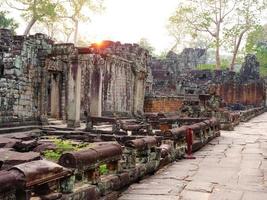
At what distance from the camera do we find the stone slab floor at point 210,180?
600 cm

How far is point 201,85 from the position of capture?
39.2 m

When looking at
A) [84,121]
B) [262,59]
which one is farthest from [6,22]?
[262,59]

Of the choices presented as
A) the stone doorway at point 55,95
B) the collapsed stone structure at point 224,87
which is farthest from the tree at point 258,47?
the stone doorway at point 55,95

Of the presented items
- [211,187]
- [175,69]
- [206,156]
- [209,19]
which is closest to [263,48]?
[209,19]

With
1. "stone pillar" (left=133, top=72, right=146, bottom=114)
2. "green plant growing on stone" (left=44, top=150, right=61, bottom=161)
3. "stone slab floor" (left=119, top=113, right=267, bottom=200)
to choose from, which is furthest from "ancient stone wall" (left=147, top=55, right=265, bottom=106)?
"green plant growing on stone" (left=44, top=150, right=61, bottom=161)

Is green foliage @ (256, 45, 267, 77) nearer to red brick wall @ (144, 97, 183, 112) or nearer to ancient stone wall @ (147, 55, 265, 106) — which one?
ancient stone wall @ (147, 55, 265, 106)

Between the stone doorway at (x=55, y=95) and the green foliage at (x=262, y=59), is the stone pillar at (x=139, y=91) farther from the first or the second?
the green foliage at (x=262, y=59)

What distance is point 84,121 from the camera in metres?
18.7

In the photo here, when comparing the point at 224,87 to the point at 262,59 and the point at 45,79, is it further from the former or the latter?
the point at 45,79

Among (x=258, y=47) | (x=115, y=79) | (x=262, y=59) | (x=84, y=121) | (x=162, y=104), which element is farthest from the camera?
(x=258, y=47)

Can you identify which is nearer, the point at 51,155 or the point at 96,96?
the point at 51,155

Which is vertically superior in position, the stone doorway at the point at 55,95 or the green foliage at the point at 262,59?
the green foliage at the point at 262,59

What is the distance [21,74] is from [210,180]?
377 inches

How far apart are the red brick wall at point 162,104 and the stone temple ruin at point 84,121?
71 millimetres
